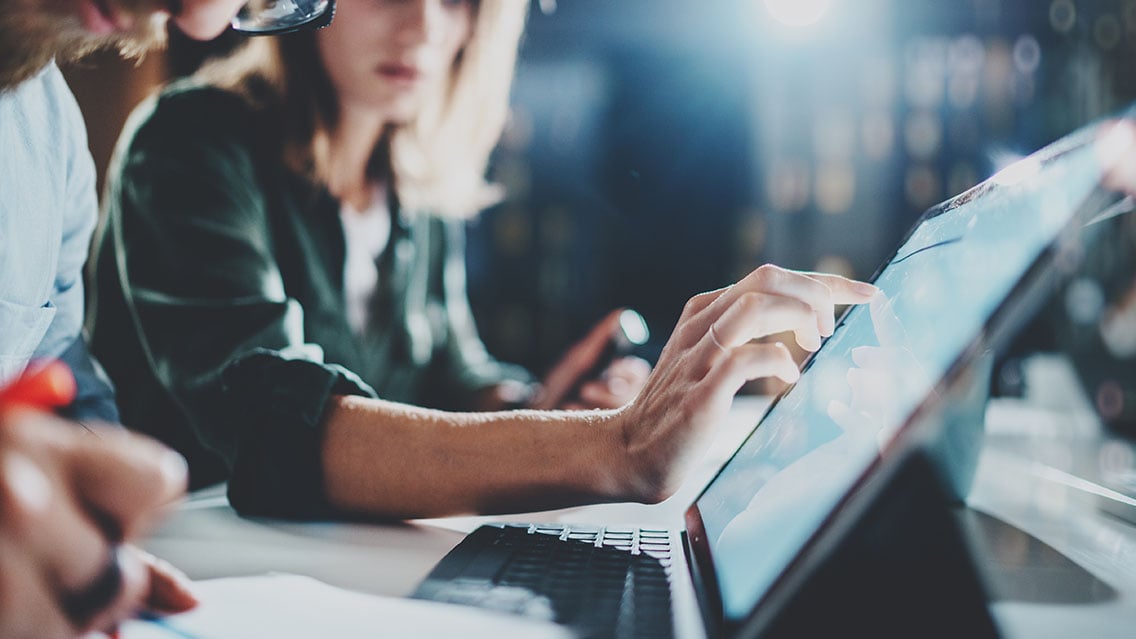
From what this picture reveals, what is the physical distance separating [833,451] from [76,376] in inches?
29.7

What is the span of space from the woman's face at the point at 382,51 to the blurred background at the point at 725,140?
2.43 metres

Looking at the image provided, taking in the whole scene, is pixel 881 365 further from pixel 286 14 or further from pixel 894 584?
pixel 286 14

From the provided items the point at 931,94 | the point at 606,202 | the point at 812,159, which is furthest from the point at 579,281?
the point at 931,94

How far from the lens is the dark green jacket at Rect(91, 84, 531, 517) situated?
0.71 m

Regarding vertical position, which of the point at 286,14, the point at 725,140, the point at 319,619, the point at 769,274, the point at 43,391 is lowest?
the point at 725,140

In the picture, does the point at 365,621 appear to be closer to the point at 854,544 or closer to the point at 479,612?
the point at 479,612

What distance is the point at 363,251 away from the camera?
1.24 meters

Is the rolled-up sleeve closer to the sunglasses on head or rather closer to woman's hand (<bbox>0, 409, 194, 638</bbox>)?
the sunglasses on head

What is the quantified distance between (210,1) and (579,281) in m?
3.10

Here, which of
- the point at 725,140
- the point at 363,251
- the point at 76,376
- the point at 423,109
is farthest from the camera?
the point at 725,140

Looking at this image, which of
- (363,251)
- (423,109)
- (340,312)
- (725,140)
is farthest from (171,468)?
(725,140)

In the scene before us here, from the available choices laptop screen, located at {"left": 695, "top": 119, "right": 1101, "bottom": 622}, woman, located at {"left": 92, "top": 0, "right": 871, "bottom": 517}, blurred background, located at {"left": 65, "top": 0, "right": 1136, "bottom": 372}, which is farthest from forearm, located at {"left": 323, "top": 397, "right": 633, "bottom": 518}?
blurred background, located at {"left": 65, "top": 0, "right": 1136, "bottom": 372}

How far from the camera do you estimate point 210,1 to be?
19.9 inches

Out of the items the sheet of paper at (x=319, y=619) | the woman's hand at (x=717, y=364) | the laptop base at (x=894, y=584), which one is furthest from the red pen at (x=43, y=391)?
the woman's hand at (x=717, y=364)
